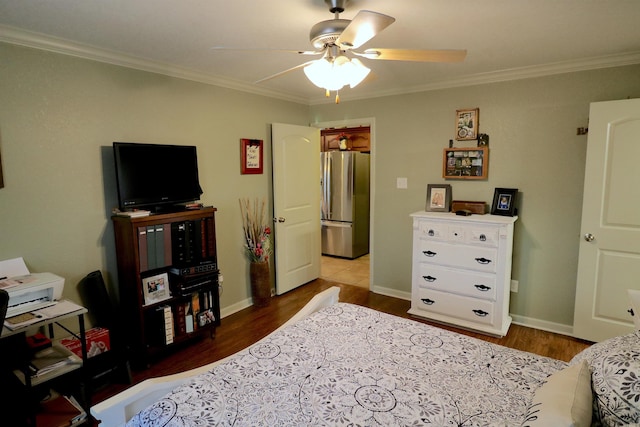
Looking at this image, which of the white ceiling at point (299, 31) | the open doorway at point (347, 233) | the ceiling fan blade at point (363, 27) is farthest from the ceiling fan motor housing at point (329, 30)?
the open doorway at point (347, 233)

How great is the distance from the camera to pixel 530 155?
10.1 feet

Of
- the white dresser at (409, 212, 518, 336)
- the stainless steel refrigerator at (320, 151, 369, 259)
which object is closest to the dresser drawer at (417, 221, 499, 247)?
the white dresser at (409, 212, 518, 336)

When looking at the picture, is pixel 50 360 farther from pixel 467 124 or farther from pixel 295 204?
pixel 467 124

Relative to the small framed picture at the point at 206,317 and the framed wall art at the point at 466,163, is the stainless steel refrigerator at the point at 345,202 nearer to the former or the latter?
the framed wall art at the point at 466,163

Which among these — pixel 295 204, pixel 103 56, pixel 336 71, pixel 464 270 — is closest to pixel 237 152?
pixel 295 204

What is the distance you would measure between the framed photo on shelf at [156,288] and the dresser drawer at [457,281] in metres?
2.23

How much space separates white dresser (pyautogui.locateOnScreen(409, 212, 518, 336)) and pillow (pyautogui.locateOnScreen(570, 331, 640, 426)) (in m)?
1.76

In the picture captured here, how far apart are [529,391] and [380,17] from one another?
1500 millimetres

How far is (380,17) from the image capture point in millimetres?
1327

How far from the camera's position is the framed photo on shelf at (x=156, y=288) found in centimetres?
260

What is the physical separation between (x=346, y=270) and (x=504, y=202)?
2505 millimetres

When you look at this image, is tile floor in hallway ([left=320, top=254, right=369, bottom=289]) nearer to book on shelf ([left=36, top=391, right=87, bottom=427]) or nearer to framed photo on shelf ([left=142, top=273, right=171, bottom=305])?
framed photo on shelf ([left=142, top=273, right=171, bottom=305])

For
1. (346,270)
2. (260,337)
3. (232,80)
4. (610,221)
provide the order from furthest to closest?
(346,270), (232,80), (260,337), (610,221)

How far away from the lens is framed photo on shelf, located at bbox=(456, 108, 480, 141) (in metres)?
3.31
